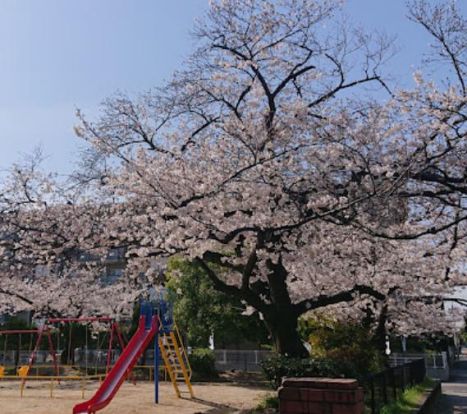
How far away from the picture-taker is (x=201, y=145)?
1013 centimetres

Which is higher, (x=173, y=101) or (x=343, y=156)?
(x=173, y=101)

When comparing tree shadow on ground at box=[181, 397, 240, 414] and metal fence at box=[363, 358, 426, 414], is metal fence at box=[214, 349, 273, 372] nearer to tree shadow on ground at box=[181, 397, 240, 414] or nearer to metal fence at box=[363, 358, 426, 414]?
metal fence at box=[363, 358, 426, 414]

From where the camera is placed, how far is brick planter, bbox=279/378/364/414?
13.3 ft

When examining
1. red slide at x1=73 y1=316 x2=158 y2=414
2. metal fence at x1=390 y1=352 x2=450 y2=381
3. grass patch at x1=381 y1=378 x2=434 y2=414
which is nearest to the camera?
grass patch at x1=381 y1=378 x2=434 y2=414

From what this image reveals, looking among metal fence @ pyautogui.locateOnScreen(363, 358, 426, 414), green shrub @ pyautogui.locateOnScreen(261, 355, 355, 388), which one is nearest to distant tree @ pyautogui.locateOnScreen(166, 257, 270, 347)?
metal fence @ pyautogui.locateOnScreen(363, 358, 426, 414)

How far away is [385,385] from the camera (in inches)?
325

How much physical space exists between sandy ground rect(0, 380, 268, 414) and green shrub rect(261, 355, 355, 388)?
150 cm

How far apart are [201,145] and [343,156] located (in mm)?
2964

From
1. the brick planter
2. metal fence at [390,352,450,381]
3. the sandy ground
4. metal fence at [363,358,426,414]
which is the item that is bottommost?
metal fence at [390,352,450,381]

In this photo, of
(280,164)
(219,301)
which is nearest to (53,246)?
(280,164)

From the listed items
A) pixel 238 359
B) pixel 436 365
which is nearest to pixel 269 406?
pixel 238 359

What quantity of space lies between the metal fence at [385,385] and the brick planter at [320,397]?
9.18 ft

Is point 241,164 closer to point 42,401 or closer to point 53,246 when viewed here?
point 53,246

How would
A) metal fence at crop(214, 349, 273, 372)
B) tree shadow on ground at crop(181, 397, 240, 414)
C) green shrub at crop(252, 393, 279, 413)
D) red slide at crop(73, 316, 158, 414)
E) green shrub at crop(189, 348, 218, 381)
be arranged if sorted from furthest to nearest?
metal fence at crop(214, 349, 273, 372), green shrub at crop(189, 348, 218, 381), tree shadow on ground at crop(181, 397, 240, 414), red slide at crop(73, 316, 158, 414), green shrub at crop(252, 393, 279, 413)
